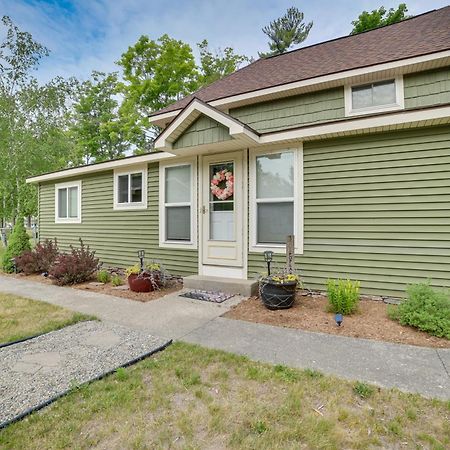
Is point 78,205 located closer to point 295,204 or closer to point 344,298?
point 295,204

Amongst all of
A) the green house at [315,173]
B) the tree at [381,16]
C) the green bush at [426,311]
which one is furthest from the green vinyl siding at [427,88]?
the tree at [381,16]

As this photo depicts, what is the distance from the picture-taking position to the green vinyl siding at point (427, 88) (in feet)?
17.5

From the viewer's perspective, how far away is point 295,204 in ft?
17.4

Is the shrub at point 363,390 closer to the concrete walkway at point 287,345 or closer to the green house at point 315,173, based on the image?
the concrete walkway at point 287,345

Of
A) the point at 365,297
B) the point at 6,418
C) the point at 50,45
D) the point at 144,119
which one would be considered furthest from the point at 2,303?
the point at 144,119

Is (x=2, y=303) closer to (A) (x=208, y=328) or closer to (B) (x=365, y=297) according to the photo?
(A) (x=208, y=328)

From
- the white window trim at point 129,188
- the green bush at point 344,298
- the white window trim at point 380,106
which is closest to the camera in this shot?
the green bush at point 344,298

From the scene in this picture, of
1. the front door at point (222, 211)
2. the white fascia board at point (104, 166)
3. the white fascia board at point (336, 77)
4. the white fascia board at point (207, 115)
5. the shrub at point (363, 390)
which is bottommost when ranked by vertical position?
the shrub at point (363, 390)

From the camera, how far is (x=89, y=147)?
24234mm

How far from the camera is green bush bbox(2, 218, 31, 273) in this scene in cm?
815

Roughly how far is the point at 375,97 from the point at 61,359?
6667 millimetres

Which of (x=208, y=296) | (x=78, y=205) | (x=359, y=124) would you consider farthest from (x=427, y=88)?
(x=78, y=205)

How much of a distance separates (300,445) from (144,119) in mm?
20166

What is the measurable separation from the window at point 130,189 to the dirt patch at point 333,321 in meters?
3.94
